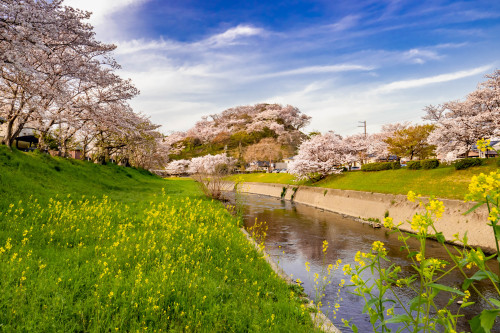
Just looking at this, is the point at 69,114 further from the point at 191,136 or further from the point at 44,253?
the point at 191,136

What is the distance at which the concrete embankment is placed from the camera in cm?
1522

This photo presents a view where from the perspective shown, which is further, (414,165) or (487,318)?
(414,165)

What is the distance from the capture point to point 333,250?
14992mm

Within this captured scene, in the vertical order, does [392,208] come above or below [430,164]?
below

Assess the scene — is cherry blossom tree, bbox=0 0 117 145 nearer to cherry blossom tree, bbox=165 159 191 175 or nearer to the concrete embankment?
the concrete embankment

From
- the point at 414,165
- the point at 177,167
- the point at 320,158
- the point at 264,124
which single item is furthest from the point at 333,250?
the point at 264,124

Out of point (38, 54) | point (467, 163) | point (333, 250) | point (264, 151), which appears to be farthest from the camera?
point (264, 151)

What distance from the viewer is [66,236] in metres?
8.50

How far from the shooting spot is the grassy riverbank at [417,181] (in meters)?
21.3

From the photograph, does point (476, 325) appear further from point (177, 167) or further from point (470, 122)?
point (177, 167)

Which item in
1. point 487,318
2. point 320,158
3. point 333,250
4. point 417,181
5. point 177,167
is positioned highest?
point 320,158

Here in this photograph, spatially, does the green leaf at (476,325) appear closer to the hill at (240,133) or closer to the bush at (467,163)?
the bush at (467,163)

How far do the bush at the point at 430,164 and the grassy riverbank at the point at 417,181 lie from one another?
0.75m

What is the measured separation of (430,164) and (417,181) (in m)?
3.28
